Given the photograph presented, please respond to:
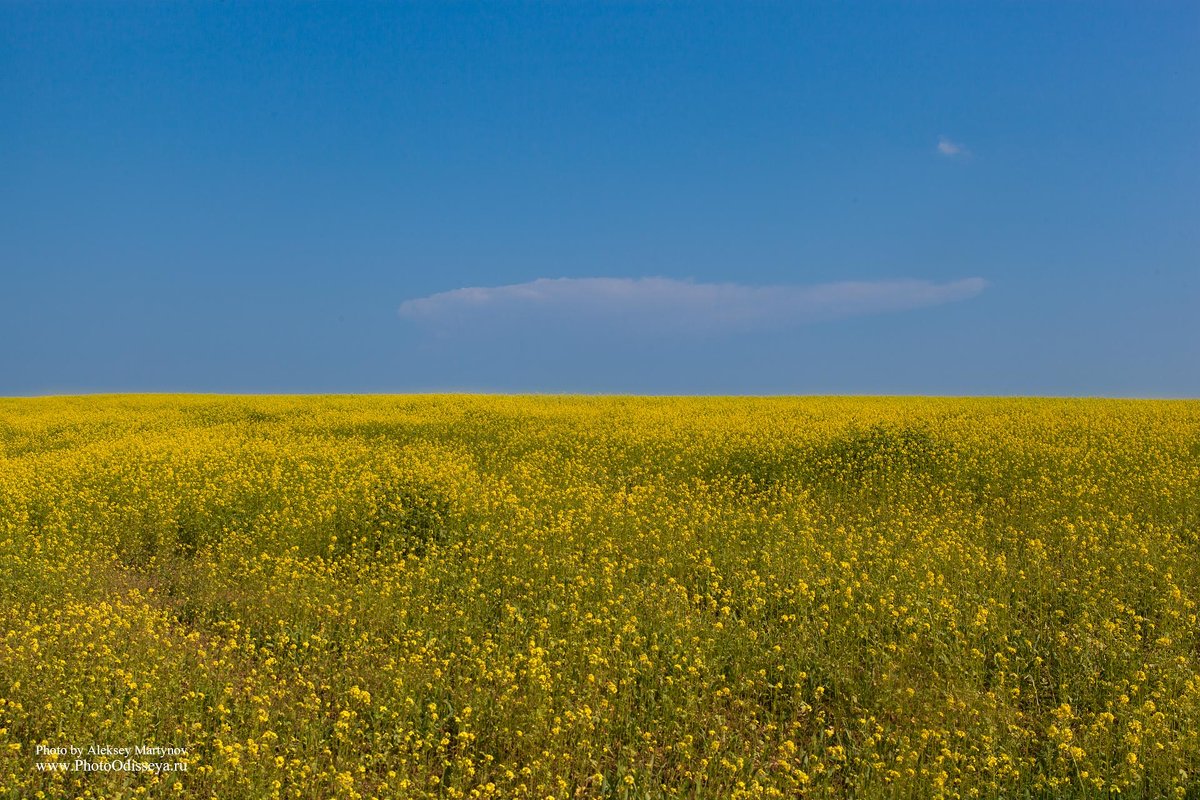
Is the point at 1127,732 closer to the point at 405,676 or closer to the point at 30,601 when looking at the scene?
the point at 405,676

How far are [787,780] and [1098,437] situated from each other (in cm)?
1498

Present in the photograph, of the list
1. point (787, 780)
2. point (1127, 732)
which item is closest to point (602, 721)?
point (787, 780)

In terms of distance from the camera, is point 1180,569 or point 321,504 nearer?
point 1180,569

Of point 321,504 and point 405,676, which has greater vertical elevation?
point 321,504

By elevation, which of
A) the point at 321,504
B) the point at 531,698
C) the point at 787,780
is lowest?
the point at 787,780

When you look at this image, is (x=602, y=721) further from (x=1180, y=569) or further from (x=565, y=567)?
(x=1180, y=569)

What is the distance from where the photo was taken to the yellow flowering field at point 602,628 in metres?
4.99

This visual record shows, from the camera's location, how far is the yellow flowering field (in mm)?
4992

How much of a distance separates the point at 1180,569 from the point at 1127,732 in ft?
13.8

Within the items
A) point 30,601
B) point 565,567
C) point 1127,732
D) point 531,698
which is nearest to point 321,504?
point 30,601

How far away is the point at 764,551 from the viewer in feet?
27.9

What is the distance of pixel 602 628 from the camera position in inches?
273

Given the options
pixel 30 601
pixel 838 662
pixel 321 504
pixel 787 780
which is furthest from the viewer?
pixel 321 504

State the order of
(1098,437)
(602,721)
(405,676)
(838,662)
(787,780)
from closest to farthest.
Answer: (787,780)
(602,721)
(405,676)
(838,662)
(1098,437)
